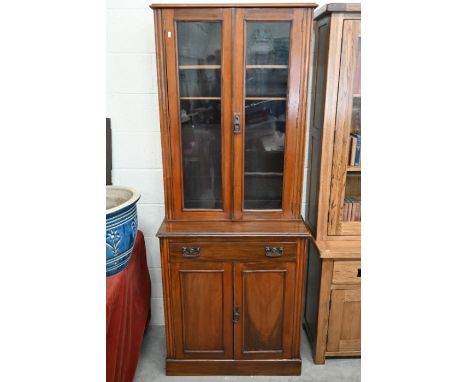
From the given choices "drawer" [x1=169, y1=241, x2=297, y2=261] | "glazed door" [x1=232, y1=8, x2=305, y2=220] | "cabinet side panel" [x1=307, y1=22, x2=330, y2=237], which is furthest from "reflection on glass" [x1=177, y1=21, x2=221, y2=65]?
"drawer" [x1=169, y1=241, x2=297, y2=261]

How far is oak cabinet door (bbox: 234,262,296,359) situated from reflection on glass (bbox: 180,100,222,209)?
1.37 ft

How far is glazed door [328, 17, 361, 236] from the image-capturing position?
1.61m

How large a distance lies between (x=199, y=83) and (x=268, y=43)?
1.25 feet

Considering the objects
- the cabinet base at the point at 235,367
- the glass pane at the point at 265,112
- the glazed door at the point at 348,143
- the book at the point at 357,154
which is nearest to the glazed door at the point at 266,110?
the glass pane at the point at 265,112

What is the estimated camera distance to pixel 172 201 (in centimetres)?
Result: 179

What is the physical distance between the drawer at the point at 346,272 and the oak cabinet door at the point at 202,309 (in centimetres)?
57

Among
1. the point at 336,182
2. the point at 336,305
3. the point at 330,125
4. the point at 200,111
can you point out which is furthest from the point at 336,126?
the point at 336,305

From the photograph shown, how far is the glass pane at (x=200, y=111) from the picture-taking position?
1618 millimetres

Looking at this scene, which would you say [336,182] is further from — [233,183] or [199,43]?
[199,43]

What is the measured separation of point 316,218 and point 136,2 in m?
1.54

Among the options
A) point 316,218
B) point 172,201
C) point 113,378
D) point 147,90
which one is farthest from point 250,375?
point 147,90

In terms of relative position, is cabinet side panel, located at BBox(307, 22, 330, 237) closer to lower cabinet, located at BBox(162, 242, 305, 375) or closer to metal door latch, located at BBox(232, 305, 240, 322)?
lower cabinet, located at BBox(162, 242, 305, 375)

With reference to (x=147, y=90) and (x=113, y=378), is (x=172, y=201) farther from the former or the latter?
(x=113, y=378)
